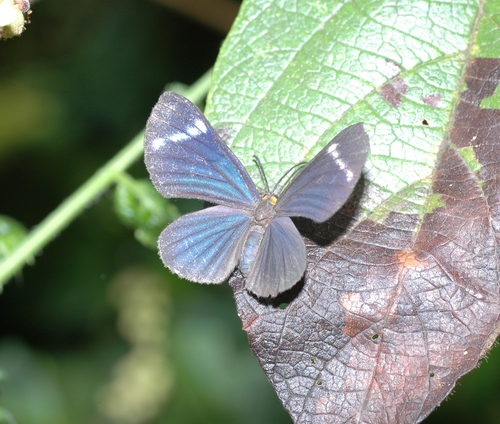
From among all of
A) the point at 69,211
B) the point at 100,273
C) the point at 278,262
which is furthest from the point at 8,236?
the point at 278,262

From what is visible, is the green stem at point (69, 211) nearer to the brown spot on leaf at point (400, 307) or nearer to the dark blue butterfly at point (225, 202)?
the dark blue butterfly at point (225, 202)

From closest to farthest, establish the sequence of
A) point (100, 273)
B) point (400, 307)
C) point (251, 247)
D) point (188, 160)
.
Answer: point (400, 307)
point (251, 247)
point (188, 160)
point (100, 273)

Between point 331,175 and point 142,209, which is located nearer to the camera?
point 331,175

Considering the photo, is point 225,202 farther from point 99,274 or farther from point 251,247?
point 99,274

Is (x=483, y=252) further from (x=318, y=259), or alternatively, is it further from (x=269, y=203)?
(x=269, y=203)

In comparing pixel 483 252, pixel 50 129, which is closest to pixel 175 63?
pixel 50 129

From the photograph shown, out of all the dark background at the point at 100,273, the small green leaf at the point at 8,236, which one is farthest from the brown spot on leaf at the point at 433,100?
the dark background at the point at 100,273
